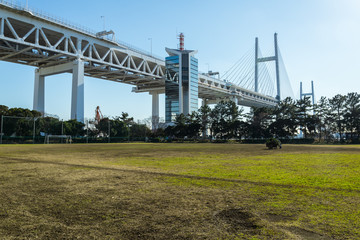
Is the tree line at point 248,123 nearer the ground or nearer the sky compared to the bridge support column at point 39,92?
nearer the ground

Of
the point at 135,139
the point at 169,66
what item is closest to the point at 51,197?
the point at 135,139

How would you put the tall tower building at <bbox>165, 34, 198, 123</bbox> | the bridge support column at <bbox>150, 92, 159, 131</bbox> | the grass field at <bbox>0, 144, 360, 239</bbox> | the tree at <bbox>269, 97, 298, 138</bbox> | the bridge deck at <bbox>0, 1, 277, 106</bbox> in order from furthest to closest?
the bridge support column at <bbox>150, 92, 159, 131</bbox> → the tall tower building at <bbox>165, 34, 198, 123</bbox> → the tree at <bbox>269, 97, 298, 138</bbox> → the bridge deck at <bbox>0, 1, 277, 106</bbox> → the grass field at <bbox>0, 144, 360, 239</bbox>

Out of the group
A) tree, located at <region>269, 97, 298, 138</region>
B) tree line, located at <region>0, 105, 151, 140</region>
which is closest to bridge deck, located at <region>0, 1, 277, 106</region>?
tree line, located at <region>0, 105, 151, 140</region>

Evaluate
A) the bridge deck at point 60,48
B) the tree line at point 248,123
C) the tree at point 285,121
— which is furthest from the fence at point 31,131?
the tree at point 285,121

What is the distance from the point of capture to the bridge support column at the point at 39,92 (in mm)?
67938

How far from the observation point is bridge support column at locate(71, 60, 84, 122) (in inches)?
2399

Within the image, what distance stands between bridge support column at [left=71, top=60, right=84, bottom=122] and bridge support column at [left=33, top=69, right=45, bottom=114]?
11.3 m

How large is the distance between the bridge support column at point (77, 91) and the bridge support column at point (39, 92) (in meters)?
11.3

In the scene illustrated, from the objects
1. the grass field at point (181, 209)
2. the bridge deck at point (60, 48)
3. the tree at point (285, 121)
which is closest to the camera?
the grass field at point (181, 209)

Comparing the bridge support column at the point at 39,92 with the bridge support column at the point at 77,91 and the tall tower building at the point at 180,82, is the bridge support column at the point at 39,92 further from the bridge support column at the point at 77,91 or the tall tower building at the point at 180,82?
the tall tower building at the point at 180,82

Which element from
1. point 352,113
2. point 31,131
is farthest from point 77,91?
point 352,113

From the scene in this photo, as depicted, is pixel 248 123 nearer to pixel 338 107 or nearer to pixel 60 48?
pixel 338 107

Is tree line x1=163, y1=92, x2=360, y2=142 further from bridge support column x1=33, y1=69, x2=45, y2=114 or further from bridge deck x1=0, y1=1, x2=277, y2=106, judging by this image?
bridge support column x1=33, y1=69, x2=45, y2=114

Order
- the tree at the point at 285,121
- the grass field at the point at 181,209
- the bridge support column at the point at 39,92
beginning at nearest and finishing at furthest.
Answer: the grass field at the point at 181,209 < the tree at the point at 285,121 < the bridge support column at the point at 39,92
